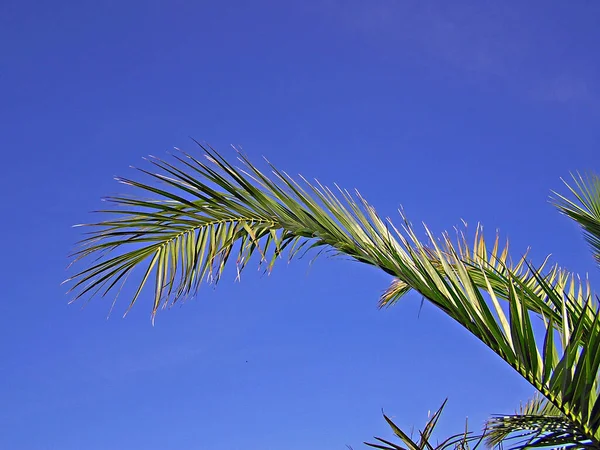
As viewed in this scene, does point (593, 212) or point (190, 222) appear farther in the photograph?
point (593, 212)

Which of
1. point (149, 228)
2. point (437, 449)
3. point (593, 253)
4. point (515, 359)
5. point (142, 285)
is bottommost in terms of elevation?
point (437, 449)

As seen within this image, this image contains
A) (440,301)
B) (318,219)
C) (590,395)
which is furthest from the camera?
(318,219)

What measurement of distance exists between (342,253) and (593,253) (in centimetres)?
237

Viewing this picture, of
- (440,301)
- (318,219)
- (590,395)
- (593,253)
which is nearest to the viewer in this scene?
(590,395)

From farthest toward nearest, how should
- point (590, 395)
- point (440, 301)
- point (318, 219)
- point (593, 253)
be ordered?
point (593, 253) < point (318, 219) < point (440, 301) < point (590, 395)

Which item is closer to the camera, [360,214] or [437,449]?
[437,449]

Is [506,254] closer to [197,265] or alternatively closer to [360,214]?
[360,214]

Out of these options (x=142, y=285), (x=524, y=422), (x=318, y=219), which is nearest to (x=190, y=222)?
(x=142, y=285)

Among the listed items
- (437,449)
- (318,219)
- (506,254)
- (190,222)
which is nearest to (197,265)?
(190,222)

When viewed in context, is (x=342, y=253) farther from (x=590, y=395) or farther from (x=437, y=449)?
(x=590, y=395)

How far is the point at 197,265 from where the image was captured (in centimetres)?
265

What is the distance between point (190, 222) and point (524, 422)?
4.74 ft

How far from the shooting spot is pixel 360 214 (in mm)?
2633

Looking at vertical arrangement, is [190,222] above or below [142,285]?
above
